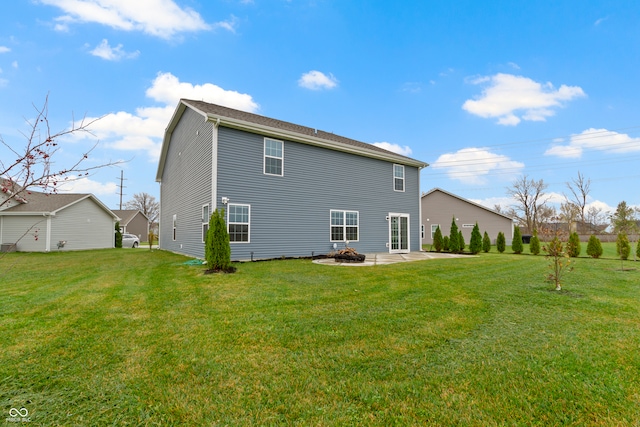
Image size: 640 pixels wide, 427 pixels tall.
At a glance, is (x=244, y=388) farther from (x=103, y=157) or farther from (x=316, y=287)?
(x=316, y=287)

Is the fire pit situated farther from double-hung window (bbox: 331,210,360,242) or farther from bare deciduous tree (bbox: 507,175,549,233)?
bare deciduous tree (bbox: 507,175,549,233)

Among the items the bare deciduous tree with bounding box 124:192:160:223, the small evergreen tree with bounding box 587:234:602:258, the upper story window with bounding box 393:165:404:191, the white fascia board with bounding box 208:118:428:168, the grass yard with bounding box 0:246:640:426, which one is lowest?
the grass yard with bounding box 0:246:640:426

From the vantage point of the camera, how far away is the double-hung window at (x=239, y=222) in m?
10.0

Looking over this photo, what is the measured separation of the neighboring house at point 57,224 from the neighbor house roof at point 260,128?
6763 mm

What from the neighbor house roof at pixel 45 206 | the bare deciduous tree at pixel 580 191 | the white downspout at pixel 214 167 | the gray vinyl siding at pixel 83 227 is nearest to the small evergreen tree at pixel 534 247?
the white downspout at pixel 214 167

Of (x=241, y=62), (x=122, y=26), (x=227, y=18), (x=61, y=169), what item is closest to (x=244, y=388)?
(x=61, y=169)

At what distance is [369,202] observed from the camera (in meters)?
13.8

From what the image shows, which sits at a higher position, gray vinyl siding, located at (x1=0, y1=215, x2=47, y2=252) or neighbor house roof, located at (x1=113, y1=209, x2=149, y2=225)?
neighbor house roof, located at (x1=113, y1=209, x2=149, y2=225)

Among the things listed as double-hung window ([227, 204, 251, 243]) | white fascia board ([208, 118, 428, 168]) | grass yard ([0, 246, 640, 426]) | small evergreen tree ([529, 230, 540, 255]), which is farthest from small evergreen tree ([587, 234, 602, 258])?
double-hung window ([227, 204, 251, 243])

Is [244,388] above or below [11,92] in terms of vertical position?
below

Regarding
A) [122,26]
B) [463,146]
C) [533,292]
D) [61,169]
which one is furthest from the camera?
[463,146]

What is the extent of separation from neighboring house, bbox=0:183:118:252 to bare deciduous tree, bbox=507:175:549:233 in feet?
142

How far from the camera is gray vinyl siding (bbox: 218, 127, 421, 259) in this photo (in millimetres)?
10242

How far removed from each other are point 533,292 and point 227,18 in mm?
11845
